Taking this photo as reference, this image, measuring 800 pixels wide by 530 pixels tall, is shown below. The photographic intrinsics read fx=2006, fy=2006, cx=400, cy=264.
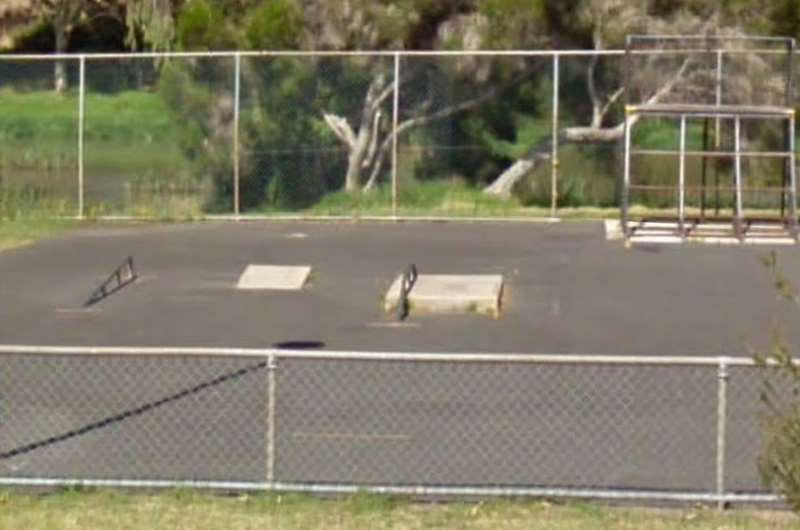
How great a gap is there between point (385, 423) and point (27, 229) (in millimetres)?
14202

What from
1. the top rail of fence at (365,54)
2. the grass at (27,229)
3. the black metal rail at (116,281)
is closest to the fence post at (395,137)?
the top rail of fence at (365,54)

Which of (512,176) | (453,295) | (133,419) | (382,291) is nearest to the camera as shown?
(133,419)

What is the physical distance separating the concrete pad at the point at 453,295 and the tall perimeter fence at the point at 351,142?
7346mm

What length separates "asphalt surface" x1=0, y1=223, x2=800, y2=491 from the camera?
38.7 feet

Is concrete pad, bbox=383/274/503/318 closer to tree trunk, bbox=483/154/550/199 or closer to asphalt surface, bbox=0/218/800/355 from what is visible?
asphalt surface, bbox=0/218/800/355

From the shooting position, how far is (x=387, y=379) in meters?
14.3

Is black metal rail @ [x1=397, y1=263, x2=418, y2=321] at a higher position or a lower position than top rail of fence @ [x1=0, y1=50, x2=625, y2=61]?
lower

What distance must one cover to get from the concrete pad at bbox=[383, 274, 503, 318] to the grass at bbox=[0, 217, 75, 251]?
6.43 m

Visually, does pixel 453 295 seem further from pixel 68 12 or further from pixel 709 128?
pixel 68 12

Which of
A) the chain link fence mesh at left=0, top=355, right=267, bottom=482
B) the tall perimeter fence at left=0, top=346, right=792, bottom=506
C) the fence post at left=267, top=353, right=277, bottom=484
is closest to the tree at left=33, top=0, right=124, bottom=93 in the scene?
the chain link fence mesh at left=0, top=355, right=267, bottom=482

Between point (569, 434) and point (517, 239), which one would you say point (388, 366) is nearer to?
point (569, 434)

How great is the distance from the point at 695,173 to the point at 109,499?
18620mm

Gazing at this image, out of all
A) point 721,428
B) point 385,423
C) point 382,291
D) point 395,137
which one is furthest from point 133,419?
point 395,137

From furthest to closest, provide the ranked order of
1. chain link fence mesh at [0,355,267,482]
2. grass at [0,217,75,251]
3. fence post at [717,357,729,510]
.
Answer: grass at [0,217,75,251] → chain link fence mesh at [0,355,267,482] → fence post at [717,357,729,510]
